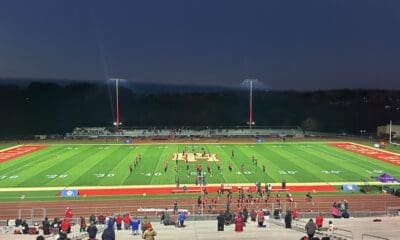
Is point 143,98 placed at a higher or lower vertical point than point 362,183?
higher

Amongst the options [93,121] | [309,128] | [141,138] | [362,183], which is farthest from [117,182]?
[93,121]

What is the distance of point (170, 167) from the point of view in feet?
183

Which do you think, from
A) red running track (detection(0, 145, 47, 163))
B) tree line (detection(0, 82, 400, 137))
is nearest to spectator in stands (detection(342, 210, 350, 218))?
red running track (detection(0, 145, 47, 163))

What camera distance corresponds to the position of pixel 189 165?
5688cm

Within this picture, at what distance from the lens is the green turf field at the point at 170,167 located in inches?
1890

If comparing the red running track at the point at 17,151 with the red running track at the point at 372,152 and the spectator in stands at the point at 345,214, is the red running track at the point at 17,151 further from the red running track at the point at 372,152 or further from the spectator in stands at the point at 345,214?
the spectator in stands at the point at 345,214

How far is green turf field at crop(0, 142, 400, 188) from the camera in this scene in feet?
157

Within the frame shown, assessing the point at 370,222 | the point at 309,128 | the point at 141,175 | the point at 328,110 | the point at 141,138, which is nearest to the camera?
the point at 370,222

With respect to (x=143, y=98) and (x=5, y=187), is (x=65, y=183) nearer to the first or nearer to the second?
(x=5, y=187)

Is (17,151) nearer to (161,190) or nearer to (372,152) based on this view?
(161,190)

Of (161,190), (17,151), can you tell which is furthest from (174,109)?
(161,190)

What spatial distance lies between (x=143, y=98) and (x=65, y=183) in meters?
149

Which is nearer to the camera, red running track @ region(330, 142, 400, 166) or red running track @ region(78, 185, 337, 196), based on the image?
red running track @ region(78, 185, 337, 196)

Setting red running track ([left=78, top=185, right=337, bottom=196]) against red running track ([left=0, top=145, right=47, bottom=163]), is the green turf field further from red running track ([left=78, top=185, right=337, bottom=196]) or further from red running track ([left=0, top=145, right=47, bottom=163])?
red running track ([left=78, top=185, right=337, bottom=196])
